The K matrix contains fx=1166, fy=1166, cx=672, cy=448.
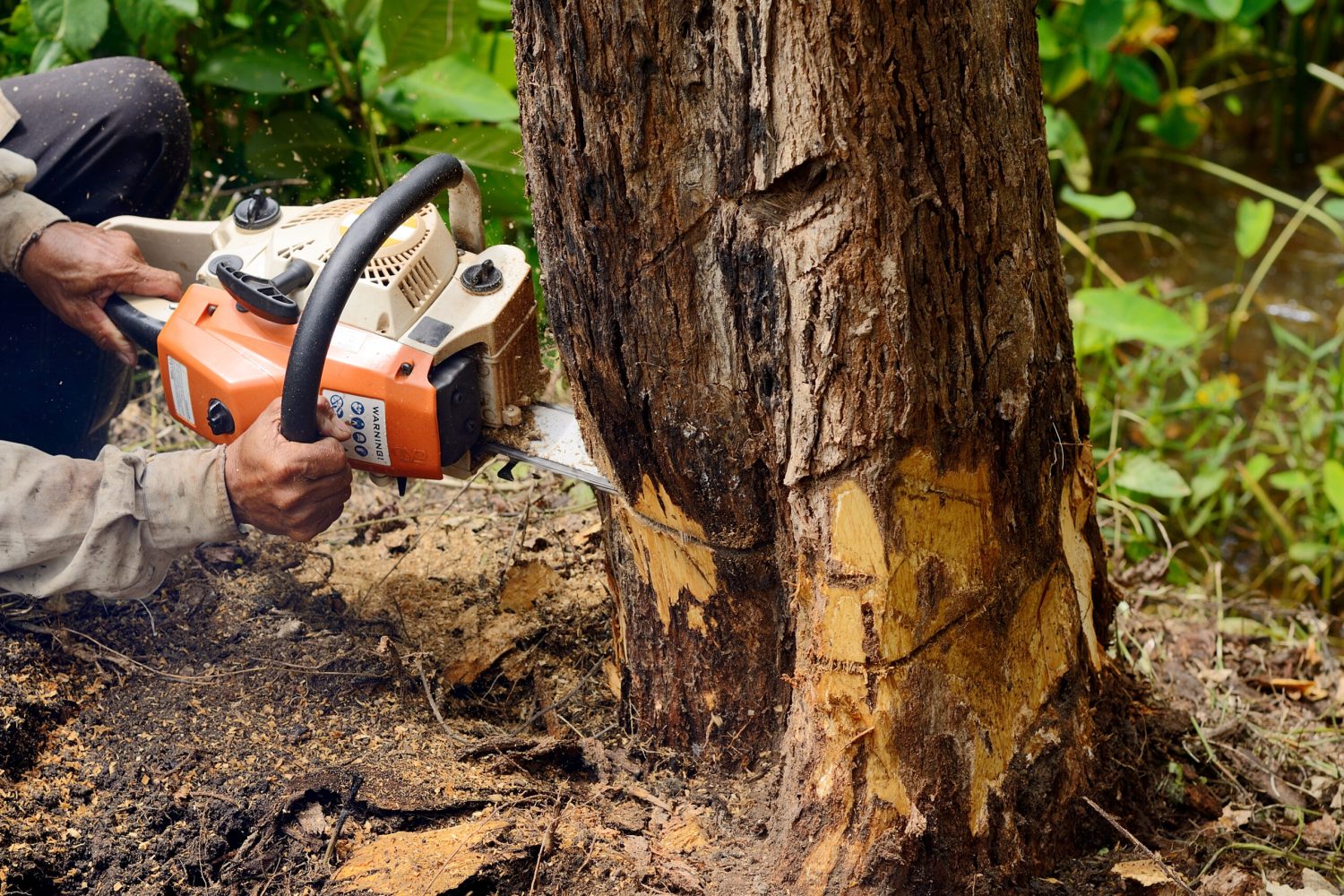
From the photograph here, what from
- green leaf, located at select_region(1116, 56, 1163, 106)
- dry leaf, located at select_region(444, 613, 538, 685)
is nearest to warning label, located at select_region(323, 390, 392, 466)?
dry leaf, located at select_region(444, 613, 538, 685)

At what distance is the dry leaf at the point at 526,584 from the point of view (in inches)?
92.8

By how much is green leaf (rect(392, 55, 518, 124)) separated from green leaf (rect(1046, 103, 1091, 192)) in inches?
77.4

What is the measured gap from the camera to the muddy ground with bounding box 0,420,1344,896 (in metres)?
1.69

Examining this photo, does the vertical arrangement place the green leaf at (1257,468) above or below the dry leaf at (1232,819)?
below

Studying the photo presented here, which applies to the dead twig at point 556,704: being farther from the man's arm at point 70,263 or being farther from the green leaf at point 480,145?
the green leaf at point 480,145

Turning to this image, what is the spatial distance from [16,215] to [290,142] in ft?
3.65

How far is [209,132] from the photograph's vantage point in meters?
3.36

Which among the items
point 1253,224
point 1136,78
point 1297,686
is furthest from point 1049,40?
point 1297,686

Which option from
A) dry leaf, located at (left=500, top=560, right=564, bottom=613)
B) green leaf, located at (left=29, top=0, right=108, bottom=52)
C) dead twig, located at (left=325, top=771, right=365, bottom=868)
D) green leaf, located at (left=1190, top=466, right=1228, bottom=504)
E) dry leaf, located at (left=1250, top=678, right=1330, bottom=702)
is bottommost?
green leaf, located at (left=1190, top=466, right=1228, bottom=504)

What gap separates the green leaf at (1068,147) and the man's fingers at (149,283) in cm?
299

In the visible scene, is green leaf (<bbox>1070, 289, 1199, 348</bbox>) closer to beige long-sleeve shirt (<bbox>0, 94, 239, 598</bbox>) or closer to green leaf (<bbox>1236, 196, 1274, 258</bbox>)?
green leaf (<bbox>1236, 196, 1274, 258</bbox>)

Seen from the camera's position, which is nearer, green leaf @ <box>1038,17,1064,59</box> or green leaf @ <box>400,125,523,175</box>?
green leaf @ <box>400,125,523,175</box>

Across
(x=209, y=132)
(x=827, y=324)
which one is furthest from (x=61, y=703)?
(x=209, y=132)

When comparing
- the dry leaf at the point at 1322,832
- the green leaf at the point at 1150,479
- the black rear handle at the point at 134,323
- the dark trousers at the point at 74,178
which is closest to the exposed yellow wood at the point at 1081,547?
the dry leaf at the point at 1322,832
